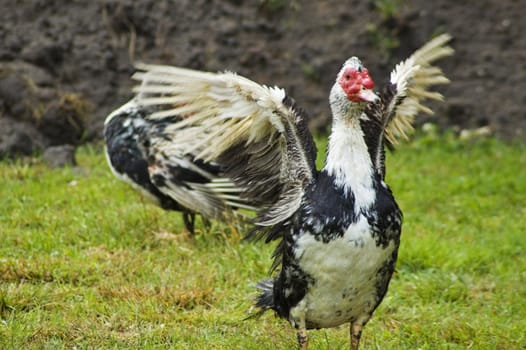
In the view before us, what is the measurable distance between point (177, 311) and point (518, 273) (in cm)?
245

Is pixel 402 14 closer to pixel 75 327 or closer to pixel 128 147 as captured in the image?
pixel 128 147

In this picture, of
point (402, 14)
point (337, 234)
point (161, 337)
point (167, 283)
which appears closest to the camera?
point (337, 234)

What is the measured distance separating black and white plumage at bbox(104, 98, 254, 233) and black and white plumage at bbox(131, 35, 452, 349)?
60.9 inches

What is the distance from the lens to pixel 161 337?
4.46m

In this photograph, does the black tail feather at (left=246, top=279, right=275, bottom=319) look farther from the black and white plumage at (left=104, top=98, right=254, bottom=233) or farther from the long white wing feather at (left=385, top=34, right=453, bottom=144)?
the black and white plumage at (left=104, top=98, right=254, bottom=233)

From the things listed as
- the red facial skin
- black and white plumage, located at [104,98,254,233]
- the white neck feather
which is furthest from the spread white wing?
black and white plumage, located at [104,98,254,233]

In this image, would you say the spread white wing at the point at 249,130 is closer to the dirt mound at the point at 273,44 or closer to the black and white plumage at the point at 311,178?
the black and white plumage at the point at 311,178

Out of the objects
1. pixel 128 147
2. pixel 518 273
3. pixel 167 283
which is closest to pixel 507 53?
pixel 518 273

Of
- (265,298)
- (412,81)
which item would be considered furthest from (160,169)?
(412,81)

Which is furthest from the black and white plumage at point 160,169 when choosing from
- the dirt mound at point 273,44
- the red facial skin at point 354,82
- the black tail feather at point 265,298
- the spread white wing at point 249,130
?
the dirt mound at point 273,44

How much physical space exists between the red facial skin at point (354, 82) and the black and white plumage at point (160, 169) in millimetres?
2099

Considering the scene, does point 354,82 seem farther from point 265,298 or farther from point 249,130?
point 265,298

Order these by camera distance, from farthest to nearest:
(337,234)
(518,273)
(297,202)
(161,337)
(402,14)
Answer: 1. (402,14)
2. (518,273)
3. (161,337)
4. (297,202)
5. (337,234)

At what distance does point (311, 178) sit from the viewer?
12.9 ft
